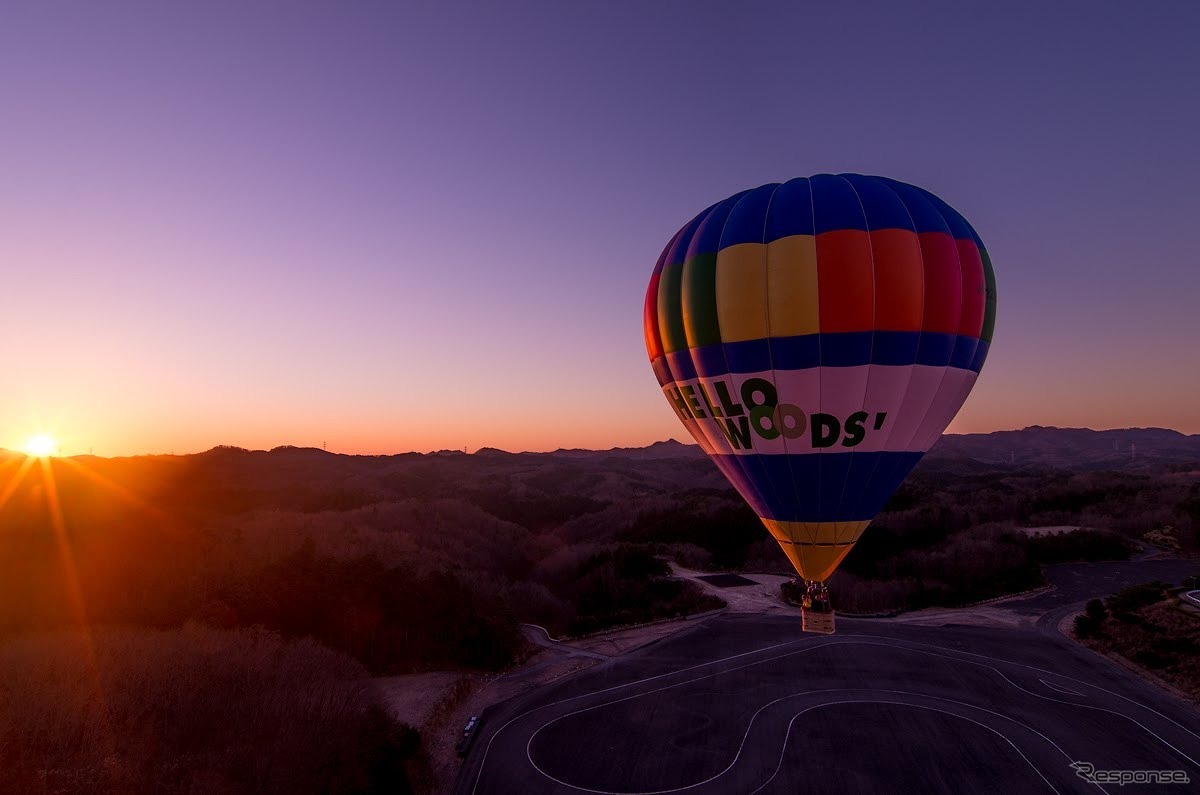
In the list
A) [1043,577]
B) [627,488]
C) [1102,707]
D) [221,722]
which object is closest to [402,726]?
[221,722]

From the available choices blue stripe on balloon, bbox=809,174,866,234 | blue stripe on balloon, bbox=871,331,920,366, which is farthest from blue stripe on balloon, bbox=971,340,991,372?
blue stripe on balloon, bbox=809,174,866,234

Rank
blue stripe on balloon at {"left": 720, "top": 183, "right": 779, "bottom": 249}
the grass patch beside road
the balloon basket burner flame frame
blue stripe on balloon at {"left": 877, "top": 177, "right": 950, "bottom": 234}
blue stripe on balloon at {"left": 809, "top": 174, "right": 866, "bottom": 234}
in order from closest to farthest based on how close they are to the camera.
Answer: the balloon basket burner flame frame
blue stripe on balloon at {"left": 809, "top": 174, "right": 866, "bottom": 234}
blue stripe on balloon at {"left": 877, "top": 177, "right": 950, "bottom": 234}
blue stripe on balloon at {"left": 720, "top": 183, "right": 779, "bottom": 249}
the grass patch beside road

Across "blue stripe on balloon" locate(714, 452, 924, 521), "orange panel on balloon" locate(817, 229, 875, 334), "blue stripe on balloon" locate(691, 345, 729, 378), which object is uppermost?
"orange panel on balloon" locate(817, 229, 875, 334)

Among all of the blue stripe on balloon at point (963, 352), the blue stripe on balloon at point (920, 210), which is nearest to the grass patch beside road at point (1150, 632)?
the blue stripe on balloon at point (963, 352)

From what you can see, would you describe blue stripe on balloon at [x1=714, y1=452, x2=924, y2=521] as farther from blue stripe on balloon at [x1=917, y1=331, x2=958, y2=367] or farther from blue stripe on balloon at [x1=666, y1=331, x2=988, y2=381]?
blue stripe on balloon at [x1=917, y1=331, x2=958, y2=367]

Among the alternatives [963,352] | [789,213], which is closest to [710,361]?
[789,213]

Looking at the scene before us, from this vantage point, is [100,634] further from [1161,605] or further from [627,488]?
[627,488]

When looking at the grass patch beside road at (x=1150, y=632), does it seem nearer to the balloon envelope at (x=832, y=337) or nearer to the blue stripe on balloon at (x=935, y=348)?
the balloon envelope at (x=832, y=337)
